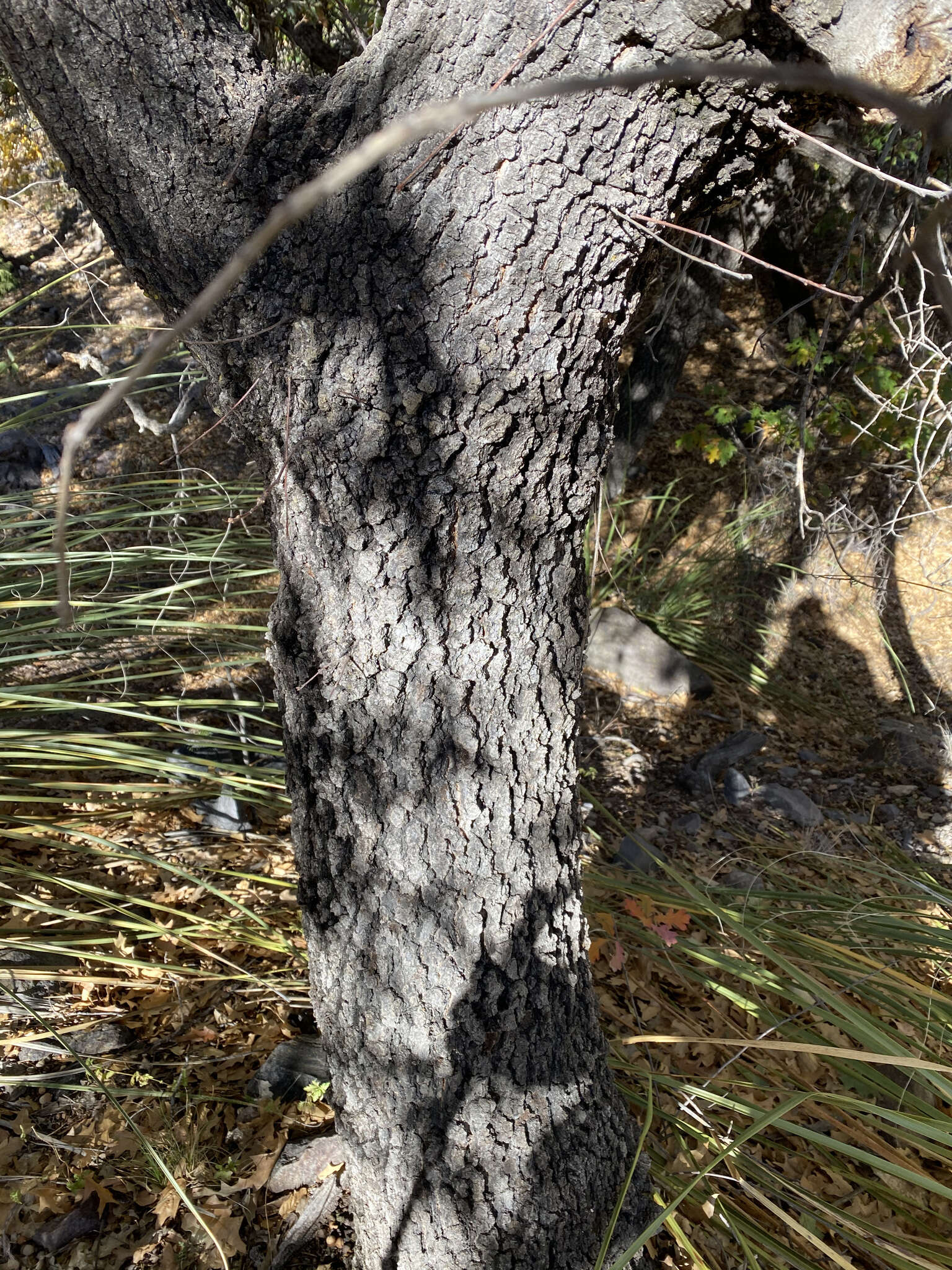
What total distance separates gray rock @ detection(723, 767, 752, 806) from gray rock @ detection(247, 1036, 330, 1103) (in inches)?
88.3

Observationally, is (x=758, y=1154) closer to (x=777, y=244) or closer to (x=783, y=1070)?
(x=783, y=1070)

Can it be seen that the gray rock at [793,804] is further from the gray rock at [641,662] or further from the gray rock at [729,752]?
the gray rock at [641,662]

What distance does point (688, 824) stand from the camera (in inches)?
125

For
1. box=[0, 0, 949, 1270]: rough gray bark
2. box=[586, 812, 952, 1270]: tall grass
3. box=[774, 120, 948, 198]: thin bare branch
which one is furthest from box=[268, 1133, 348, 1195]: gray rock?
box=[774, 120, 948, 198]: thin bare branch

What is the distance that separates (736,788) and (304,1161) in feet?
8.04

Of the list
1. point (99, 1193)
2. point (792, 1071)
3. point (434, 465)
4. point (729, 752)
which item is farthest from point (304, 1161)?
point (729, 752)

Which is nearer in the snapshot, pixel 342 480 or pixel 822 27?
pixel 822 27

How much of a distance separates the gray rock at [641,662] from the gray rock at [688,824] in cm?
106

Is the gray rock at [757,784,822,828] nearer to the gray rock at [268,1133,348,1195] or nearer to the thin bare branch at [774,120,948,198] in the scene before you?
the gray rock at [268,1133,348,1195]

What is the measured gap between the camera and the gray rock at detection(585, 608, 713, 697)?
4.24 metres

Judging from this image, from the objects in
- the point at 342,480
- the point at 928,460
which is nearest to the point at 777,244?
the point at 928,460

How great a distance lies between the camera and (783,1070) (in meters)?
1.75

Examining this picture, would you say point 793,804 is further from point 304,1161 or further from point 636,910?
point 304,1161

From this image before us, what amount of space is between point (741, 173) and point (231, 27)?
2.53 ft
